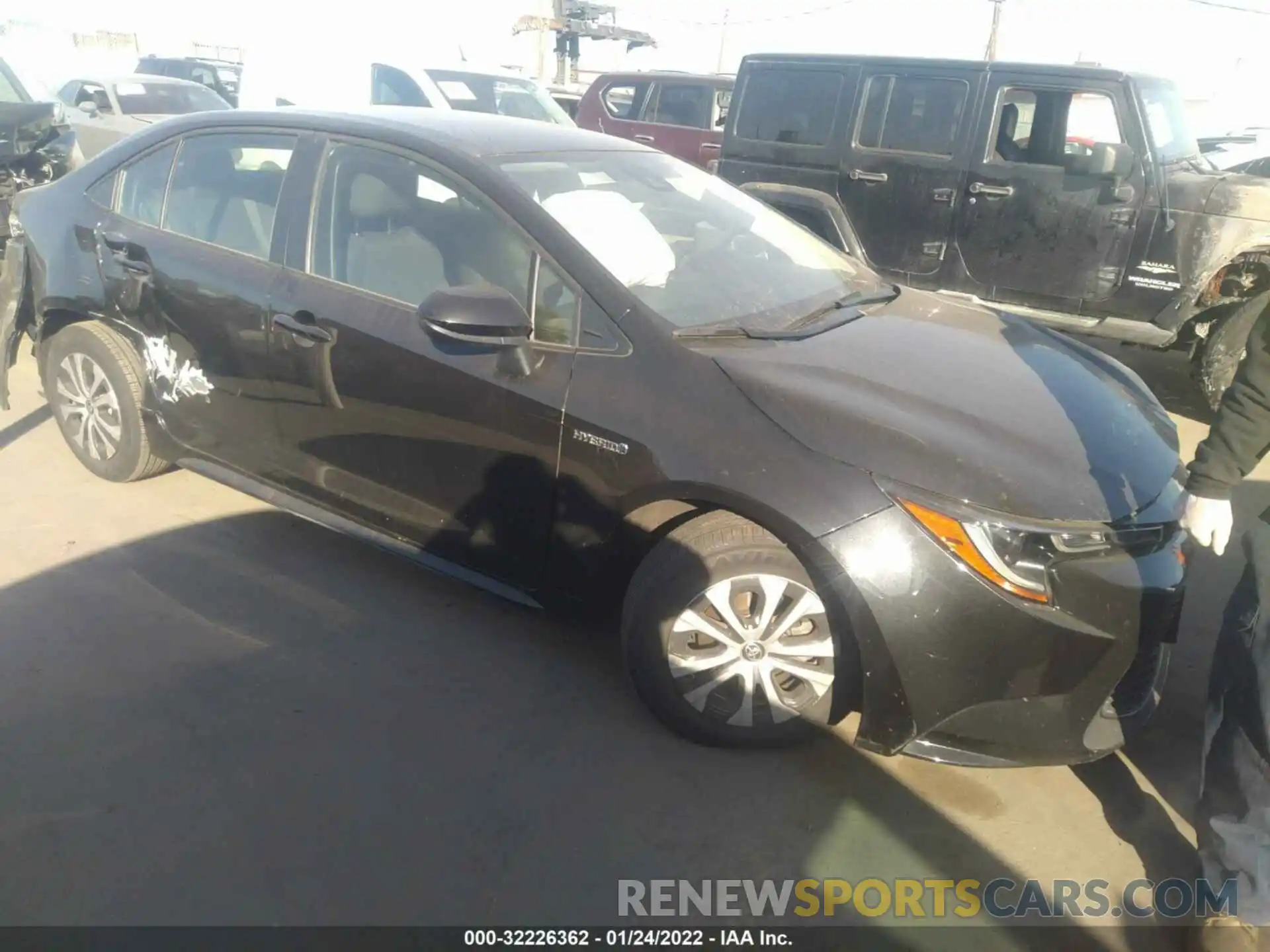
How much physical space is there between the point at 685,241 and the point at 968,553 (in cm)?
155

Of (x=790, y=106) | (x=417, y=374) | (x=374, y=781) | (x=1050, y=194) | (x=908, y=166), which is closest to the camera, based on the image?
(x=374, y=781)

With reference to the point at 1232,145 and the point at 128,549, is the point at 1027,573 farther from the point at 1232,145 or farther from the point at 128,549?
the point at 1232,145

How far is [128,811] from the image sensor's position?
251cm

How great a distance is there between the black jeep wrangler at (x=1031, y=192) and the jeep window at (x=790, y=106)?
13 millimetres

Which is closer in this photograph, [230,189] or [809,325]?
[809,325]

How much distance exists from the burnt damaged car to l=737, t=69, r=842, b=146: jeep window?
512cm

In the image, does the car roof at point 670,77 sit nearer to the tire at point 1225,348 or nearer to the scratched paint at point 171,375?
the tire at point 1225,348

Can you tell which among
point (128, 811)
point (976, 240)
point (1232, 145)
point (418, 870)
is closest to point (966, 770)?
point (418, 870)

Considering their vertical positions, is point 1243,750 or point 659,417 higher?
point 659,417

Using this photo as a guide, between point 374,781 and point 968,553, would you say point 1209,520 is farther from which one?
point 374,781

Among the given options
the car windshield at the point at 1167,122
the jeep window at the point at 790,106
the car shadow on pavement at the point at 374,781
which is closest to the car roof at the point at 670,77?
the jeep window at the point at 790,106

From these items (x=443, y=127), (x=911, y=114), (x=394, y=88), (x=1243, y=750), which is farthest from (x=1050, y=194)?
(x=394, y=88)

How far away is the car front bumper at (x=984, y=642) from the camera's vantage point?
93.6 inches

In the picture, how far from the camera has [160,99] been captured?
1174 centimetres
